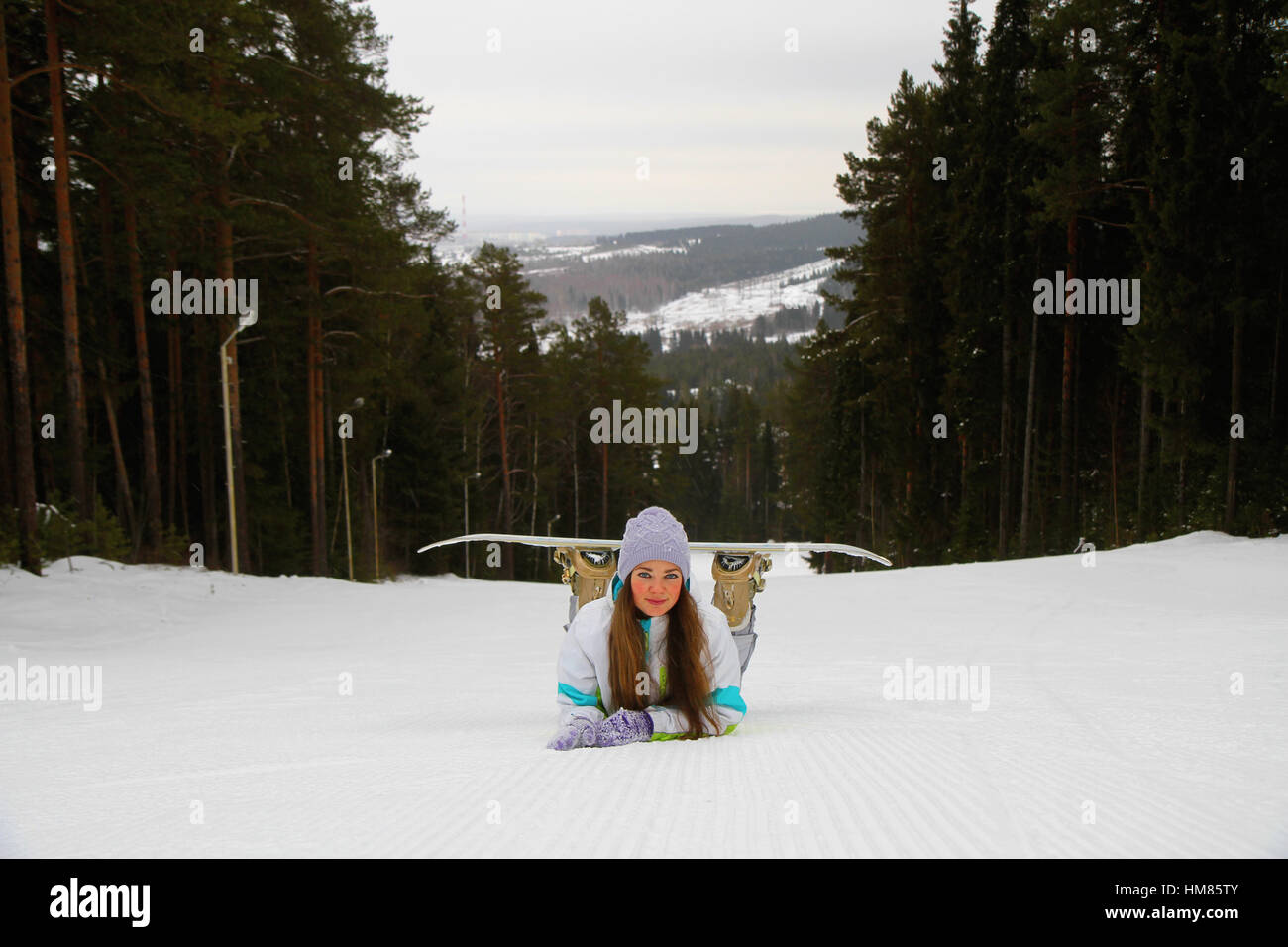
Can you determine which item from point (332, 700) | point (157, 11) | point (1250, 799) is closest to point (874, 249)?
point (157, 11)

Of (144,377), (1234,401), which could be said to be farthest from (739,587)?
(144,377)

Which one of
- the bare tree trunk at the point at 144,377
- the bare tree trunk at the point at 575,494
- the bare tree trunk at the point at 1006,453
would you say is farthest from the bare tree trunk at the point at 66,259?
the bare tree trunk at the point at 575,494

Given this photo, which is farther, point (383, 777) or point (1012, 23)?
point (1012, 23)

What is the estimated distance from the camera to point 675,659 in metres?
4.55

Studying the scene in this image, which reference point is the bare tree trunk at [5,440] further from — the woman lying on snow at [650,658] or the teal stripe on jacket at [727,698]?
the teal stripe on jacket at [727,698]

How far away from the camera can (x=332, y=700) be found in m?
7.82

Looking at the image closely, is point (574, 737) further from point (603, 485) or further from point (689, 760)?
point (603, 485)

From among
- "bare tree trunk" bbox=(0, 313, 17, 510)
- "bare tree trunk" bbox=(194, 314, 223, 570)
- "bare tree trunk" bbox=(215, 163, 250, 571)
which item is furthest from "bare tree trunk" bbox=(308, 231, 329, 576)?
"bare tree trunk" bbox=(0, 313, 17, 510)

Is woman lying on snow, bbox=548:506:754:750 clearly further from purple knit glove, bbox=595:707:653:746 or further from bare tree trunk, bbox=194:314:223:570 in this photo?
bare tree trunk, bbox=194:314:223:570

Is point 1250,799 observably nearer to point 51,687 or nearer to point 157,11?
point 51,687

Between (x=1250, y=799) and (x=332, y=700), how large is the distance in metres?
6.55

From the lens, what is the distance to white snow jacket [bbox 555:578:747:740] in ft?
15.1

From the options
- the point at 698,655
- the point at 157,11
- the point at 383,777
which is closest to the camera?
the point at 383,777
